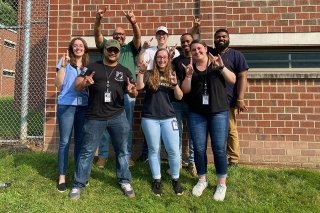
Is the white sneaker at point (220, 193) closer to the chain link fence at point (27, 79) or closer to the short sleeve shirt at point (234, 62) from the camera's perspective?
the short sleeve shirt at point (234, 62)

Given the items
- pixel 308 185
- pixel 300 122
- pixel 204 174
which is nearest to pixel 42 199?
pixel 204 174

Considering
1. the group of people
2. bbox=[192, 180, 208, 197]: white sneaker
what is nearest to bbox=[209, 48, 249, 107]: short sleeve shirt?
the group of people

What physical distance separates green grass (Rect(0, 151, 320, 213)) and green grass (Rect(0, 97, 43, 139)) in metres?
1.11

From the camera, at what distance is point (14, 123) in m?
7.39

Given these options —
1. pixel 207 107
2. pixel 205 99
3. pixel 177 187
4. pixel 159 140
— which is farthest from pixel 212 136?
pixel 177 187

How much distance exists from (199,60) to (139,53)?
1.19 metres

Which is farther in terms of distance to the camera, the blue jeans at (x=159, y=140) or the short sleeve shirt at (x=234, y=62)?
the short sleeve shirt at (x=234, y=62)

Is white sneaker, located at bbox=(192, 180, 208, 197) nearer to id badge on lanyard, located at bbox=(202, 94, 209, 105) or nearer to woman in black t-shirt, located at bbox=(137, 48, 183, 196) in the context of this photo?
woman in black t-shirt, located at bbox=(137, 48, 183, 196)

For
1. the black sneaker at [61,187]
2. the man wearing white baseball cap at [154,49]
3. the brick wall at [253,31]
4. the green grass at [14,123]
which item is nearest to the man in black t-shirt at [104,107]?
the black sneaker at [61,187]

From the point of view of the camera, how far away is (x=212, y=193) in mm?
4824

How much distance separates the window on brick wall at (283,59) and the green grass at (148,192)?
5.88 feet

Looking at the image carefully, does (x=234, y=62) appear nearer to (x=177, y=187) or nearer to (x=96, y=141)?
(x=177, y=187)

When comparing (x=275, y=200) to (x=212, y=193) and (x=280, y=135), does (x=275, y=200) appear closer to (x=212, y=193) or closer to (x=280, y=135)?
(x=212, y=193)

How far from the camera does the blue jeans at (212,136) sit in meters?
4.65
